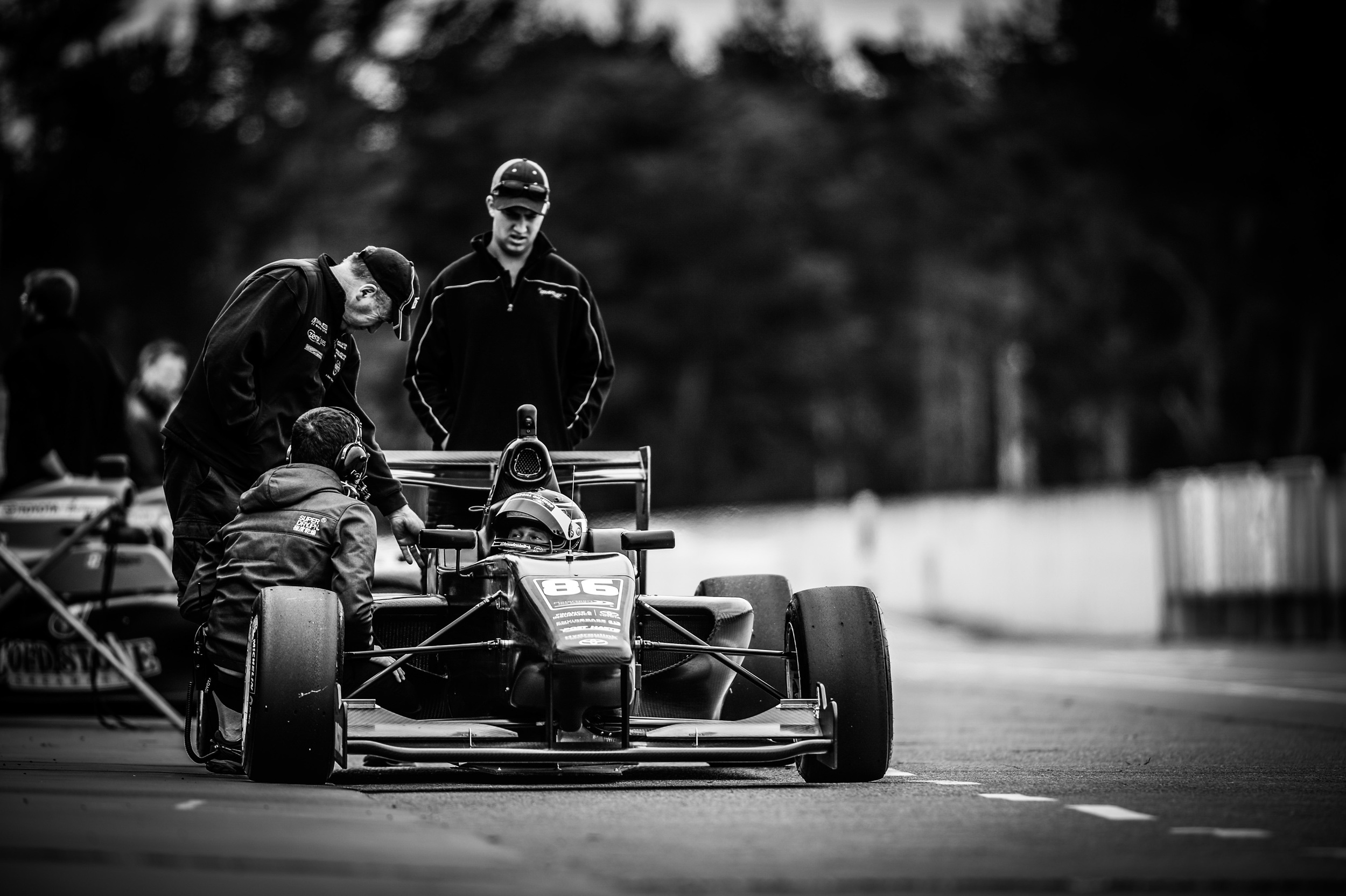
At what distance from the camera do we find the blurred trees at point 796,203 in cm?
3862

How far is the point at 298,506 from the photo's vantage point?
8.93 m

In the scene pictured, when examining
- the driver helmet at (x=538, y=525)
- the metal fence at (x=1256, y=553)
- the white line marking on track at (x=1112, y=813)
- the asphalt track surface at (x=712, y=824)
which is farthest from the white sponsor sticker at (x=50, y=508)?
the metal fence at (x=1256, y=553)

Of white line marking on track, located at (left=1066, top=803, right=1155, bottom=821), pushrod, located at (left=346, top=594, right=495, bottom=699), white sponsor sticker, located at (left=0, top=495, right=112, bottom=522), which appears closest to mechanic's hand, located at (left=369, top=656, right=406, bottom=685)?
pushrod, located at (left=346, top=594, right=495, bottom=699)

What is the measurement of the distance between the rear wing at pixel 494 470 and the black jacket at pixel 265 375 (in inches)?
17.1

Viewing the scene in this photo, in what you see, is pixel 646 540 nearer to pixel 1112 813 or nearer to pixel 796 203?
pixel 1112 813

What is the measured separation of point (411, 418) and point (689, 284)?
58.4 feet

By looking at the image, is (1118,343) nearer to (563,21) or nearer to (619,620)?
(563,21)

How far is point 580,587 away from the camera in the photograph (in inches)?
326

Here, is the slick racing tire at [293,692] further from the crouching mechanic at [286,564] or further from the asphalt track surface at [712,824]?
the crouching mechanic at [286,564]

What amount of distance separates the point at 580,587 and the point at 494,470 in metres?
1.77

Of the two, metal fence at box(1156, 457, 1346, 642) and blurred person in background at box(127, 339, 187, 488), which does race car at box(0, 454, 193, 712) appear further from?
metal fence at box(1156, 457, 1346, 642)

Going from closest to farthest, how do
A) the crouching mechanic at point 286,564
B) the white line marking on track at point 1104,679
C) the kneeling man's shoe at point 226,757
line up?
the crouching mechanic at point 286,564, the kneeling man's shoe at point 226,757, the white line marking on track at point 1104,679

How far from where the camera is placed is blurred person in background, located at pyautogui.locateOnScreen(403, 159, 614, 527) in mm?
10680

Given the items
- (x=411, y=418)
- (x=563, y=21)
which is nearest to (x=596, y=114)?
(x=563, y=21)
